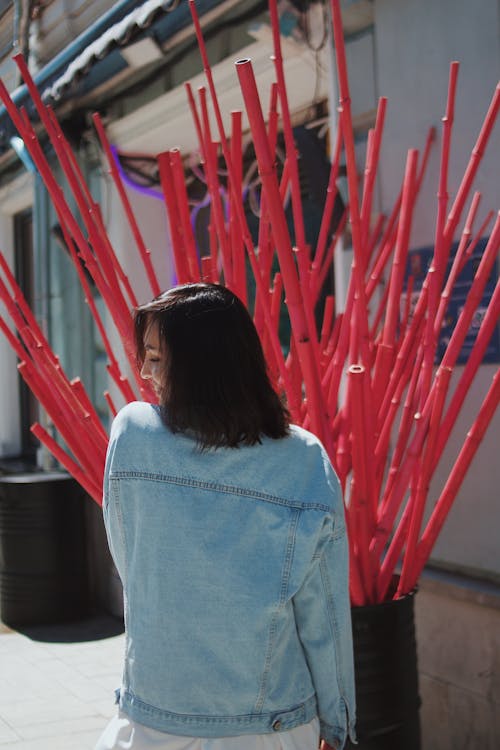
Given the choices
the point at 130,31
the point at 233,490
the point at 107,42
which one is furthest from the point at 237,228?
the point at 107,42

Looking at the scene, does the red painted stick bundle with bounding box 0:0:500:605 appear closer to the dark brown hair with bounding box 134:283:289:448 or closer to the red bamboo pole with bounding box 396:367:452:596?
the red bamboo pole with bounding box 396:367:452:596

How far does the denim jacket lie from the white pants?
2cm

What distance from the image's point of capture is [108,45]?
5.43 m

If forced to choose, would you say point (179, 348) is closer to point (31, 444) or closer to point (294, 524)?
point (294, 524)

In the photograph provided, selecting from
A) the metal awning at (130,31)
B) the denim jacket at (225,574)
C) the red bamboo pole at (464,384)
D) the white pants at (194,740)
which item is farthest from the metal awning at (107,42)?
the white pants at (194,740)

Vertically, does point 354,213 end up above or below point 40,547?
above

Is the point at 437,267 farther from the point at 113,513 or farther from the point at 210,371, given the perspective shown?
the point at 113,513

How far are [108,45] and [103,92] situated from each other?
46.5 inches

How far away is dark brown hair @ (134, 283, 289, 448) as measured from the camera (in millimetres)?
1469

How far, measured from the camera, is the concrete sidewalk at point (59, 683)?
383cm

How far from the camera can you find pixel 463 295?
355cm

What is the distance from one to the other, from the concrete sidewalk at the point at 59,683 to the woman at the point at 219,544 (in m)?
2.52

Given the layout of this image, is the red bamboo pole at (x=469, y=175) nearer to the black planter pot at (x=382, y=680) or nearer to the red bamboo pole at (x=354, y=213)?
the red bamboo pole at (x=354, y=213)

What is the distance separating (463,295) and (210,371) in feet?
7.57
